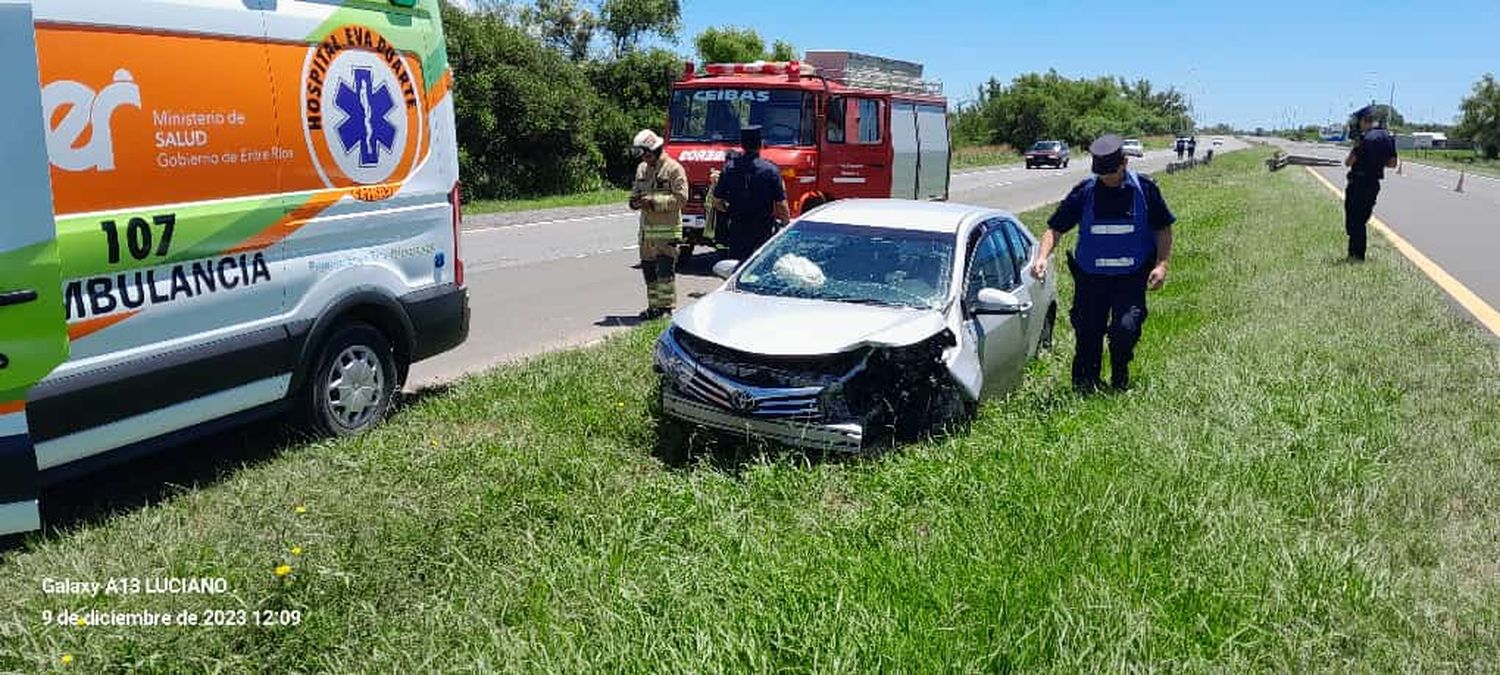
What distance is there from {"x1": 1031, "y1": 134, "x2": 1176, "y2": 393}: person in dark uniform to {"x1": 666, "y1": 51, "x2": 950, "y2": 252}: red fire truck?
6575 mm

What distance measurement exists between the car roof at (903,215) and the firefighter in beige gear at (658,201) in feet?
7.67

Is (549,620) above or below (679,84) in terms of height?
below

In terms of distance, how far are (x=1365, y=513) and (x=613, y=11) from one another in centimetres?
3922

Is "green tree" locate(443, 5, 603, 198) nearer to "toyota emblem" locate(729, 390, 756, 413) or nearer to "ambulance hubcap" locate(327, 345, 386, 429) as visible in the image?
"ambulance hubcap" locate(327, 345, 386, 429)

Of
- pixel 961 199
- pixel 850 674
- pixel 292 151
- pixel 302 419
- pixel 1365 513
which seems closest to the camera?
pixel 850 674

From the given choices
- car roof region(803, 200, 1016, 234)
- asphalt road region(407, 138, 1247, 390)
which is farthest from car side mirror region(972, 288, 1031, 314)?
asphalt road region(407, 138, 1247, 390)

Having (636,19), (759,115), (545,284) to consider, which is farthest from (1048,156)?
(545,284)

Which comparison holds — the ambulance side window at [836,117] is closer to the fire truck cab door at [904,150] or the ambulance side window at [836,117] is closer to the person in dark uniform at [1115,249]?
the fire truck cab door at [904,150]

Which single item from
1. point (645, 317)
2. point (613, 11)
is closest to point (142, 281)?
point (645, 317)

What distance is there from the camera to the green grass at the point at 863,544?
3105 mm

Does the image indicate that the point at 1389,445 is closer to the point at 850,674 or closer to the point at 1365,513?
the point at 1365,513

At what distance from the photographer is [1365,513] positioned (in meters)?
4.12

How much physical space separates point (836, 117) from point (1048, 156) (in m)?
44.4

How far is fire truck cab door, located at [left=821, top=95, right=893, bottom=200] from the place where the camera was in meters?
13.2
